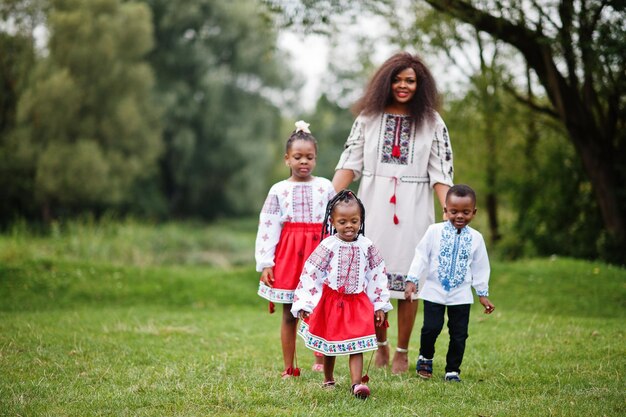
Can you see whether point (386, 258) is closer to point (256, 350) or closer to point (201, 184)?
point (256, 350)

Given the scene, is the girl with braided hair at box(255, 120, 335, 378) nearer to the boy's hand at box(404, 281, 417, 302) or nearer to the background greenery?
the boy's hand at box(404, 281, 417, 302)

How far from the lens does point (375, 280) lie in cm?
457

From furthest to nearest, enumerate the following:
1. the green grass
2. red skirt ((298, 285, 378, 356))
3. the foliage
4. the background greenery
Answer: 1. the foliage
2. the background greenery
3. red skirt ((298, 285, 378, 356))
4. the green grass

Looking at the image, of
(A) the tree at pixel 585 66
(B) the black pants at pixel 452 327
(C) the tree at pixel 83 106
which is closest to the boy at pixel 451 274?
(B) the black pants at pixel 452 327

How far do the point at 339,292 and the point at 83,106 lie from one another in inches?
833

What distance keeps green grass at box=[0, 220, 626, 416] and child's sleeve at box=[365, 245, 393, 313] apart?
608mm

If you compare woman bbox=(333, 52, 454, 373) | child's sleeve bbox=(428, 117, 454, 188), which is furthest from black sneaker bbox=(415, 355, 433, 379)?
child's sleeve bbox=(428, 117, 454, 188)

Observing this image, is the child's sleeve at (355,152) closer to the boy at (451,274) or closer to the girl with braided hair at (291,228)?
the girl with braided hair at (291,228)

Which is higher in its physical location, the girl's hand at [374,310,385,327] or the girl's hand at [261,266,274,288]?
the girl's hand at [261,266,274,288]

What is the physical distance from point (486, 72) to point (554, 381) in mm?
10074

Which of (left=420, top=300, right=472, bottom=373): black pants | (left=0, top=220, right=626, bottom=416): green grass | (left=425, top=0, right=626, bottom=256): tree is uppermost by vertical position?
(left=425, top=0, right=626, bottom=256): tree

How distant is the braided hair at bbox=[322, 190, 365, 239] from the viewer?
4.50m

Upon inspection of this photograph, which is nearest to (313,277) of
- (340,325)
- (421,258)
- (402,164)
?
(340,325)

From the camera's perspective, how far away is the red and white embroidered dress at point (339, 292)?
4.45 meters
